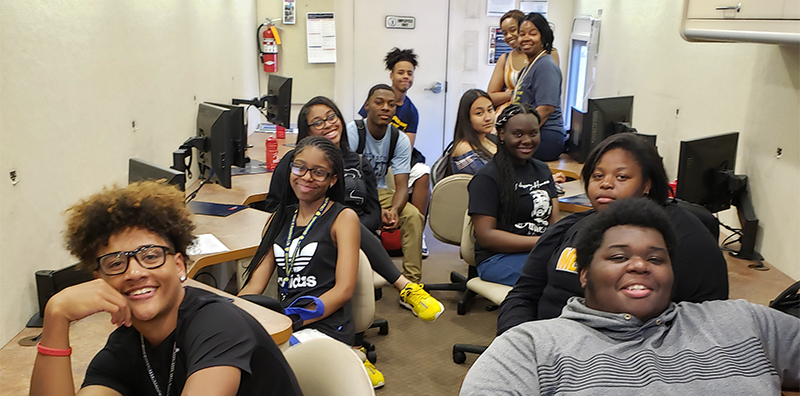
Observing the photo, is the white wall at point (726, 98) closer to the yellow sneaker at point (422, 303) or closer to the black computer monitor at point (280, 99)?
the yellow sneaker at point (422, 303)

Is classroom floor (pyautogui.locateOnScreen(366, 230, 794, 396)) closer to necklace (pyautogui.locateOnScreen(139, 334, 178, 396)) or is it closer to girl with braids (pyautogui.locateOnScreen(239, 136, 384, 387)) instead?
girl with braids (pyautogui.locateOnScreen(239, 136, 384, 387))

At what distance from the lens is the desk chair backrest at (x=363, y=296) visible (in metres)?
2.21

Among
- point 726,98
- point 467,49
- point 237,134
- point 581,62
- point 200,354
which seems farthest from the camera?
point 467,49

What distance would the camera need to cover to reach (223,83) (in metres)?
4.52

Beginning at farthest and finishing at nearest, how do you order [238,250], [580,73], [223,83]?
[580,73] → [223,83] → [238,250]

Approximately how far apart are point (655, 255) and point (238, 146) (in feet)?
8.30

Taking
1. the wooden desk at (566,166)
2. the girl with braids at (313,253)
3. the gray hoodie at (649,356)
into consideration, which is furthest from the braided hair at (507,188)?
the gray hoodie at (649,356)

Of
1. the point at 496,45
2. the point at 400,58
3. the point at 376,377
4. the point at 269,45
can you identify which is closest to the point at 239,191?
the point at 376,377

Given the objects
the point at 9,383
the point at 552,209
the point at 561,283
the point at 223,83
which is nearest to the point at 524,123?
the point at 552,209

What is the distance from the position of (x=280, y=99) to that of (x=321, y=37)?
1806 mm

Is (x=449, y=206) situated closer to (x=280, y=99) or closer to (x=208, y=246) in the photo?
(x=208, y=246)

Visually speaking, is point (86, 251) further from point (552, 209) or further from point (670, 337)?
point (552, 209)

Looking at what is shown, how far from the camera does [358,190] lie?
122 inches

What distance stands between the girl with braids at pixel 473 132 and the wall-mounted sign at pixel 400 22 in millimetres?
2566
